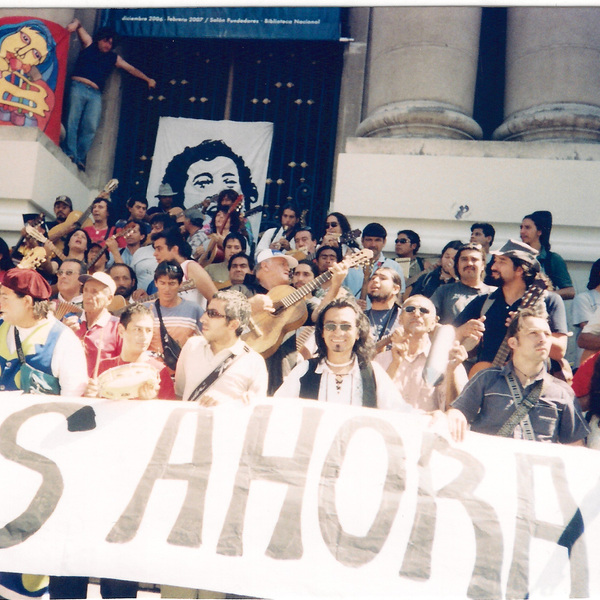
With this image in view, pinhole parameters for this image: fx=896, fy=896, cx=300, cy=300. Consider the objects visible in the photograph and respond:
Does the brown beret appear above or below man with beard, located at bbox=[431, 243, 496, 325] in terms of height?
below

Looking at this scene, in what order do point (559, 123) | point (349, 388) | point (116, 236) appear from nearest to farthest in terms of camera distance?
point (349, 388), point (116, 236), point (559, 123)

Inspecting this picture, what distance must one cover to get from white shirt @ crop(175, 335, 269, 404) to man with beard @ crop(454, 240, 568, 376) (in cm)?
140

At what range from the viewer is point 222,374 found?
5.32 metres

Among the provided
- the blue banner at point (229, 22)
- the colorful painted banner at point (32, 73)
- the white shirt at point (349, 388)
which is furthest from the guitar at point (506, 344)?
the colorful painted banner at point (32, 73)

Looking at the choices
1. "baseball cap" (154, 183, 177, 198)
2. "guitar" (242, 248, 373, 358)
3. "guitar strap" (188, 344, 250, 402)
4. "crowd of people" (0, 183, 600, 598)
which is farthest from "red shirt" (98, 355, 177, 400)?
"baseball cap" (154, 183, 177, 198)

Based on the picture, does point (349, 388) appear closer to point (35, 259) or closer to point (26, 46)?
point (35, 259)

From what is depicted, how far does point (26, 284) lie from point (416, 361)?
8.16 ft

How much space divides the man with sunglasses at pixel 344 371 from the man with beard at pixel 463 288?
135 cm

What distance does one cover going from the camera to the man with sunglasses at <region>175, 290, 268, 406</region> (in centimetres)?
529

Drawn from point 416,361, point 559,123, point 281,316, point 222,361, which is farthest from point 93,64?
point 416,361

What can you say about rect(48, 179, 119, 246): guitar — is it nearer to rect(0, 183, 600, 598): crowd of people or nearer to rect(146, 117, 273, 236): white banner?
rect(146, 117, 273, 236): white banner

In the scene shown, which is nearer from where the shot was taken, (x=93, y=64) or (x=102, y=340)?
(x=102, y=340)

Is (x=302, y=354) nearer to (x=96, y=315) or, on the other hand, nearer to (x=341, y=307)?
(x=341, y=307)

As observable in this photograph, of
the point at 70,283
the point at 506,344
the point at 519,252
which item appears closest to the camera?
the point at 506,344
